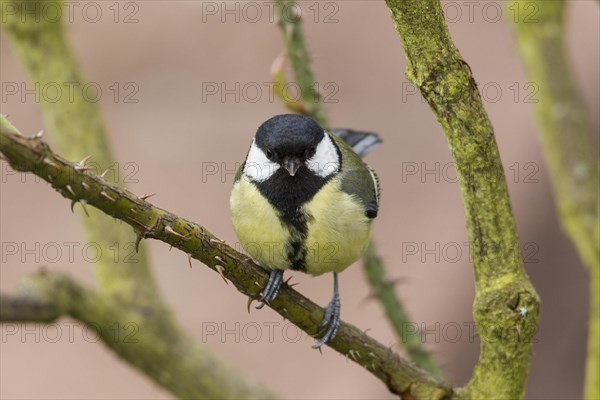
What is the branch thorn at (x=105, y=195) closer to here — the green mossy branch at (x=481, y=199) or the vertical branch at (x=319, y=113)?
the green mossy branch at (x=481, y=199)

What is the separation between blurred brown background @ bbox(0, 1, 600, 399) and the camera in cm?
486

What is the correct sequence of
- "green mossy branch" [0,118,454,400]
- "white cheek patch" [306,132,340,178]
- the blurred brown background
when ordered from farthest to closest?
the blurred brown background
"white cheek patch" [306,132,340,178]
"green mossy branch" [0,118,454,400]

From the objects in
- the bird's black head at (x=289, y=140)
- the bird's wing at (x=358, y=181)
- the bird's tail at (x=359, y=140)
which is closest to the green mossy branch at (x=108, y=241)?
the bird's black head at (x=289, y=140)

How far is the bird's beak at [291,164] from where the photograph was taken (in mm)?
2736

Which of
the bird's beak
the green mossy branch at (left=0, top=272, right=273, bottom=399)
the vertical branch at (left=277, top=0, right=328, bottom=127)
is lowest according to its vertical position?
the green mossy branch at (left=0, top=272, right=273, bottom=399)

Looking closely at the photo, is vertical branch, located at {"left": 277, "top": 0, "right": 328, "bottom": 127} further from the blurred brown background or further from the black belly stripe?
the blurred brown background

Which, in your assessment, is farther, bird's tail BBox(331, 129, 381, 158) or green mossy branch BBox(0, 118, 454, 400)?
bird's tail BBox(331, 129, 381, 158)

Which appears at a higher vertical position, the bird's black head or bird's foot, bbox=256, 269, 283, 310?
the bird's black head

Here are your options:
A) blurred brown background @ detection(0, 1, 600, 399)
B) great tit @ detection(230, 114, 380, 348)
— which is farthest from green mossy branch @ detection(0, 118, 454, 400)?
blurred brown background @ detection(0, 1, 600, 399)

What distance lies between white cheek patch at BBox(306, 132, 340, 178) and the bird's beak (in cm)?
7

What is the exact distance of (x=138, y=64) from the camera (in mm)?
6590

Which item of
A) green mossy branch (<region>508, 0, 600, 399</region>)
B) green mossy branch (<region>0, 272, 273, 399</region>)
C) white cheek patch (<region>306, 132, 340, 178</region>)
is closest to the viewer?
green mossy branch (<region>0, 272, 273, 399</region>)

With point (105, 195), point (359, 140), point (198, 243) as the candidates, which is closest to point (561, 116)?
point (359, 140)

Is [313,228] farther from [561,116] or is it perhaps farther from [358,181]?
[561,116]
